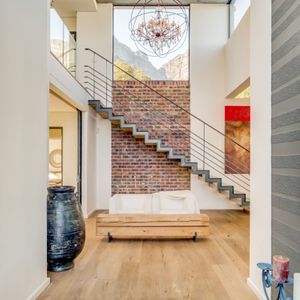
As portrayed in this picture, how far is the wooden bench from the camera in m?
4.60

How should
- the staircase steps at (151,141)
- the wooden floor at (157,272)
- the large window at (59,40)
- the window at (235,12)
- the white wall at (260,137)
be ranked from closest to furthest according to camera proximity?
1. the white wall at (260,137)
2. the wooden floor at (157,272)
3. the large window at (59,40)
4. the staircase steps at (151,141)
5. the window at (235,12)

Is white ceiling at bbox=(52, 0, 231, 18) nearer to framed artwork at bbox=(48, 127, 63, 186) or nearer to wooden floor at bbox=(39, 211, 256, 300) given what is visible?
framed artwork at bbox=(48, 127, 63, 186)

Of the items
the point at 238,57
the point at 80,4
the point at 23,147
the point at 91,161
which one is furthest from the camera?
the point at 80,4

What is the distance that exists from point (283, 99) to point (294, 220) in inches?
36.4

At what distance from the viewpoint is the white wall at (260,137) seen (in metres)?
2.64

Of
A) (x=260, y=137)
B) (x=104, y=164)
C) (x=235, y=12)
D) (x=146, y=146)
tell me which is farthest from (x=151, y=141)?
(x=260, y=137)

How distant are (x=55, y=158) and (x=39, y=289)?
17.1 ft

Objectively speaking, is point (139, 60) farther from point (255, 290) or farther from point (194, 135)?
point (255, 290)

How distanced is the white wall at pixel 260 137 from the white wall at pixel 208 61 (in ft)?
15.1

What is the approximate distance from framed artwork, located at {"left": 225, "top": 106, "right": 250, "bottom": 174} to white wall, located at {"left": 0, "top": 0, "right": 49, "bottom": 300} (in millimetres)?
5379

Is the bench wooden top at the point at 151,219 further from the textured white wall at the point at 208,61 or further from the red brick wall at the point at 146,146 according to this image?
the textured white wall at the point at 208,61

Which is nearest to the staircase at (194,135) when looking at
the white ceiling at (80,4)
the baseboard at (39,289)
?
the white ceiling at (80,4)

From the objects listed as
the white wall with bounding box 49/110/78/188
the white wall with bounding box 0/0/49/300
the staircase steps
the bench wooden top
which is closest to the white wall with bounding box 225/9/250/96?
the staircase steps

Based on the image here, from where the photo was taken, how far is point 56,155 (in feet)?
25.5
